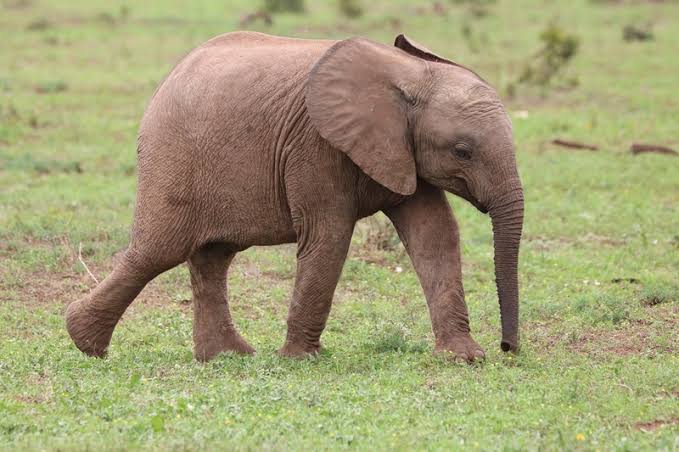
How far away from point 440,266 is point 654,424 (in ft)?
5.71

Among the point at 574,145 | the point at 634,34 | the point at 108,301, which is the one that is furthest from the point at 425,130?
the point at 634,34

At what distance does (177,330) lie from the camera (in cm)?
883

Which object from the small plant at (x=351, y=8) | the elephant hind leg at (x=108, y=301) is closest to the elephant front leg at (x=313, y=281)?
the elephant hind leg at (x=108, y=301)

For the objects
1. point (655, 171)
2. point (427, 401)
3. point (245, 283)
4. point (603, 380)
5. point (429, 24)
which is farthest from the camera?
point (429, 24)

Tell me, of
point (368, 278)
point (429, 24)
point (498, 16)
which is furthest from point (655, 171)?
point (498, 16)

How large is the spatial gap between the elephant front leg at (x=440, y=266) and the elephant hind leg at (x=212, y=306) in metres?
1.26

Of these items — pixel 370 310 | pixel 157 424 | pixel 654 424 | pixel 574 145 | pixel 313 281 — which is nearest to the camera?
pixel 157 424

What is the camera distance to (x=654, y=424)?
6.11 metres

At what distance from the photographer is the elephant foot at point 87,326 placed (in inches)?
309

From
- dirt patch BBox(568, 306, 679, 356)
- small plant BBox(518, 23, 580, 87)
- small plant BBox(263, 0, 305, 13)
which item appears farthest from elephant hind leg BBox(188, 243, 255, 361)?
small plant BBox(263, 0, 305, 13)

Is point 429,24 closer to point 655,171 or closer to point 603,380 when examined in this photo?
point 655,171

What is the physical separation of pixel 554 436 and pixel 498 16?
21.6 metres

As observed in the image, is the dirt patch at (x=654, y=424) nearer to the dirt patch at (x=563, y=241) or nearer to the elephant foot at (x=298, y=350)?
the elephant foot at (x=298, y=350)

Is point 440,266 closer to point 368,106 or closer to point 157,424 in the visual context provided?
point 368,106
